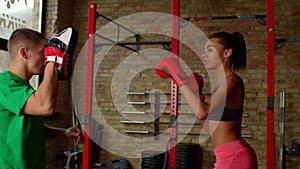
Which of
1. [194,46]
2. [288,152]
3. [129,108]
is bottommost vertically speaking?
[288,152]

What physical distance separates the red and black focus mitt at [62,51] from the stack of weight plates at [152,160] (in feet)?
11.9

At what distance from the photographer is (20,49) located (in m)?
1.56

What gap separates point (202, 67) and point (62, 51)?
3.94 m

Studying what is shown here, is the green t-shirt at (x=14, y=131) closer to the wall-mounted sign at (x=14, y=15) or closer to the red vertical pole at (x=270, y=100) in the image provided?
the red vertical pole at (x=270, y=100)

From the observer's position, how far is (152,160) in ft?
16.0

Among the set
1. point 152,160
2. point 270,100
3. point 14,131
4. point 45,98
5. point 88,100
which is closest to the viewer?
point 45,98

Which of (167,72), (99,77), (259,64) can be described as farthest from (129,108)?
(167,72)

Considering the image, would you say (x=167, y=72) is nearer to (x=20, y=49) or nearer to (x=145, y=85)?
(x=20, y=49)

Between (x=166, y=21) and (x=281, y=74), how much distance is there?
6.90ft

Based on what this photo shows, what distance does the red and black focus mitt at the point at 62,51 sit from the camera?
1486 mm

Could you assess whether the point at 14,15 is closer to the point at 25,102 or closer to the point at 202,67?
the point at 202,67

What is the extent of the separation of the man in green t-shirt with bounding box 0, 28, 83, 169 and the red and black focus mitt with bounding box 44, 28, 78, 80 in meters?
0.02

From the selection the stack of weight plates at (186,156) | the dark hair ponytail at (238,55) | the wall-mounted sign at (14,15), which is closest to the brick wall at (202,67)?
the stack of weight plates at (186,156)

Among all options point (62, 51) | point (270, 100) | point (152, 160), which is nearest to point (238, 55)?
point (270, 100)
